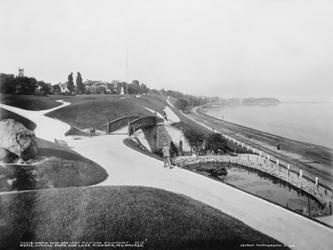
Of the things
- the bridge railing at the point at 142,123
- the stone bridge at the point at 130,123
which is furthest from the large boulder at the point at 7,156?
the bridge railing at the point at 142,123

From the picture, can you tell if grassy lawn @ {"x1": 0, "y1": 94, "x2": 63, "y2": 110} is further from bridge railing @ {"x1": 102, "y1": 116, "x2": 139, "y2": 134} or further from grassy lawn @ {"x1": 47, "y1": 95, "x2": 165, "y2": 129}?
bridge railing @ {"x1": 102, "y1": 116, "x2": 139, "y2": 134}

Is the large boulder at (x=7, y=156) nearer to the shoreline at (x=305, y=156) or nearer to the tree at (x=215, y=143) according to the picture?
the shoreline at (x=305, y=156)

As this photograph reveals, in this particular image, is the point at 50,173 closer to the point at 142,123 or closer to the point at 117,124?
the point at 117,124

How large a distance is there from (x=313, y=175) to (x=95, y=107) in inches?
1195

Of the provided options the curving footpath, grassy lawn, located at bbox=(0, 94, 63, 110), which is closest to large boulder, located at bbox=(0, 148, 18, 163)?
the curving footpath

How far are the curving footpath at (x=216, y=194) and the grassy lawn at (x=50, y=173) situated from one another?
857mm

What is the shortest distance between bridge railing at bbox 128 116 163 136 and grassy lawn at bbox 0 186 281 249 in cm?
1768

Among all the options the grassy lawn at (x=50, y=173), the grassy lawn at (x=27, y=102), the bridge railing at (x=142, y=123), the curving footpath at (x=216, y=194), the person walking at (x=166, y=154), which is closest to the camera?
the curving footpath at (x=216, y=194)

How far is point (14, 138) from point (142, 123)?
22.6m

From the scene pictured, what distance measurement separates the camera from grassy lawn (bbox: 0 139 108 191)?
11484 millimetres

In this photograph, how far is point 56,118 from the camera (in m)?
34.1

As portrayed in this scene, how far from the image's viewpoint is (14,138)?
1240 centimetres

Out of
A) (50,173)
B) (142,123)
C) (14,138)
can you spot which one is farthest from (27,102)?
(50,173)

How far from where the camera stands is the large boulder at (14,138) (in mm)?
12273
